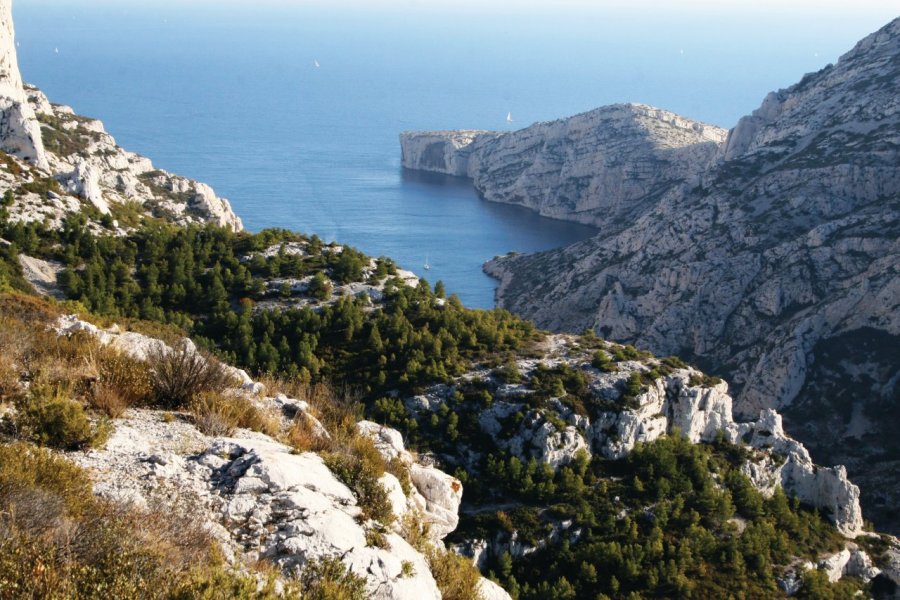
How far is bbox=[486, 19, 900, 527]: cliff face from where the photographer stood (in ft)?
173

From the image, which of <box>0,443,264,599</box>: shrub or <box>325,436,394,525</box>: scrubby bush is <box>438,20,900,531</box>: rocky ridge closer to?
<box>325,436,394,525</box>: scrubby bush

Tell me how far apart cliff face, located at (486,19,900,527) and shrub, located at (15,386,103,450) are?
40521 mm

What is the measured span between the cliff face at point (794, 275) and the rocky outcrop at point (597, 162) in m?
26.7

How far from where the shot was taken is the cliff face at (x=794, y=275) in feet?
173

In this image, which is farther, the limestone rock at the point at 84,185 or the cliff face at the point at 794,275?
the cliff face at the point at 794,275

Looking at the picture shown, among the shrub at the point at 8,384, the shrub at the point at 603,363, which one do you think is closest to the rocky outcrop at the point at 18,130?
the shrub at the point at 603,363

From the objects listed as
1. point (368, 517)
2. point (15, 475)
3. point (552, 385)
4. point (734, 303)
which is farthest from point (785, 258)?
point (15, 475)

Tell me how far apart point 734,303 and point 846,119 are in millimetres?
25888

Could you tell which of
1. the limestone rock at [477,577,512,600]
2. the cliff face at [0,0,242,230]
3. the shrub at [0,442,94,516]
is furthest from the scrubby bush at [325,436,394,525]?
the cliff face at [0,0,242,230]

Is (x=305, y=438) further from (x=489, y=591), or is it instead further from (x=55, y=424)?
(x=55, y=424)

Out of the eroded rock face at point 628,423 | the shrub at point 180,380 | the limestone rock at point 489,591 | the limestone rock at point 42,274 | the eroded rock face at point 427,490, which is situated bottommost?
the eroded rock face at point 628,423

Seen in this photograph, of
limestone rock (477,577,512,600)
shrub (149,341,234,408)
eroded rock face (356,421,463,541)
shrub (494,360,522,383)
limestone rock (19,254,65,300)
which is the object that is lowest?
shrub (494,360,522,383)

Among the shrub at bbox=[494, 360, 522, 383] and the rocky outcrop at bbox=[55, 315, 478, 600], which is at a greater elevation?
the rocky outcrop at bbox=[55, 315, 478, 600]

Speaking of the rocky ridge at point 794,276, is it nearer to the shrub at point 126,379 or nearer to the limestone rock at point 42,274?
the shrub at point 126,379
